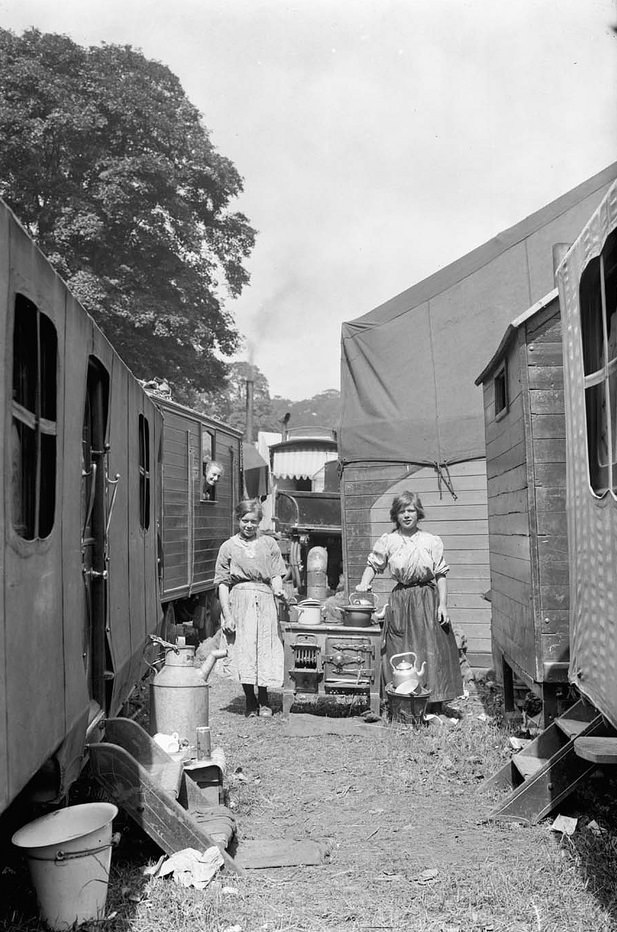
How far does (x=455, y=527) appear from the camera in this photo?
10.4 m

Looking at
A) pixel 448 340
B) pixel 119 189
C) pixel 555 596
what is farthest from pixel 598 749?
pixel 119 189

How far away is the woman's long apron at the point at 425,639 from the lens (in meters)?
7.45

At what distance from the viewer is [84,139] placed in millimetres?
21953

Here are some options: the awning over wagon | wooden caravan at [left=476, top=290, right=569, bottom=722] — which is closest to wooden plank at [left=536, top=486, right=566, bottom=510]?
wooden caravan at [left=476, top=290, right=569, bottom=722]

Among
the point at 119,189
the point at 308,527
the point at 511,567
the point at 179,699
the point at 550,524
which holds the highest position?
the point at 119,189

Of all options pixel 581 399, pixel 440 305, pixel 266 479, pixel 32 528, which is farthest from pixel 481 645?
pixel 266 479

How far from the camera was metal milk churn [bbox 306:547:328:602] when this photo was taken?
1408cm

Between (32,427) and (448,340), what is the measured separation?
822cm

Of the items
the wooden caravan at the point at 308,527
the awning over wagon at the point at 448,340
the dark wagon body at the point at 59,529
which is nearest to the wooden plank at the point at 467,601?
the awning over wagon at the point at 448,340

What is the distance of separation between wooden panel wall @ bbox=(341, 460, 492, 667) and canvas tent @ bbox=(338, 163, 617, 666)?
0.04 feet

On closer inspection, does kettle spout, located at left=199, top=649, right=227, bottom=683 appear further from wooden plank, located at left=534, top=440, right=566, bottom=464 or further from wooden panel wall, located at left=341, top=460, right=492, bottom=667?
wooden panel wall, located at left=341, top=460, right=492, bottom=667

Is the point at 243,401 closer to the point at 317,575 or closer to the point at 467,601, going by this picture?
the point at 317,575

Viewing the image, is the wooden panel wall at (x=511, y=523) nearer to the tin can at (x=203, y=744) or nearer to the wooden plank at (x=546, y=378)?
the wooden plank at (x=546, y=378)

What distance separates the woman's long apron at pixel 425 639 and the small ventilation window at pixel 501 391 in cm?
165
